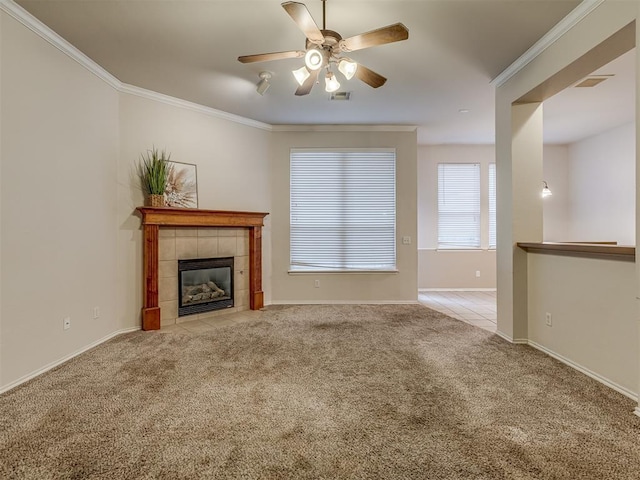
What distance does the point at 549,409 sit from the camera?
1980 millimetres

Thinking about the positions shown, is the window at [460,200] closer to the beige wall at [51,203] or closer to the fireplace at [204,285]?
the fireplace at [204,285]

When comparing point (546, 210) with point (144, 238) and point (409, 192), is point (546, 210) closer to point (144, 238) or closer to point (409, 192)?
point (409, 192)

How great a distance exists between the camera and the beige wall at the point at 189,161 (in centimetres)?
365

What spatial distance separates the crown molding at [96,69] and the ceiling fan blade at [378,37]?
245cm

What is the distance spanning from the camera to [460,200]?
253 inches

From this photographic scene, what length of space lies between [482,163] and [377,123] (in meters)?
2.82

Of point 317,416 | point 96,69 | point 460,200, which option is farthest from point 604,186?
point 96,69

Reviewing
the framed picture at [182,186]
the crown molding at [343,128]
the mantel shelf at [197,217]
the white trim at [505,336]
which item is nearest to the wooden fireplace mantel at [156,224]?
A: the mantel shelf at [197,217]

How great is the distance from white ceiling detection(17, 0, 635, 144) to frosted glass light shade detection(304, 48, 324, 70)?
1.52 ft

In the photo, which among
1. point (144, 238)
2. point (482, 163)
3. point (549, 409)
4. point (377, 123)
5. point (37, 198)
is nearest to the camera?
point (549, 409)

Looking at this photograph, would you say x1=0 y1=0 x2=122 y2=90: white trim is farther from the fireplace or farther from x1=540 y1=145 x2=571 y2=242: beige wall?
x1=540 y1=145 x2=571 y2=242: beige wall

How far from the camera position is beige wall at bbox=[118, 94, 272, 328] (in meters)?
3.65

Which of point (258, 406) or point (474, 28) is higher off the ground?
point (474, 28)

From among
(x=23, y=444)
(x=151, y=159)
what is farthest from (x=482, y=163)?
(x=23, y=444)
